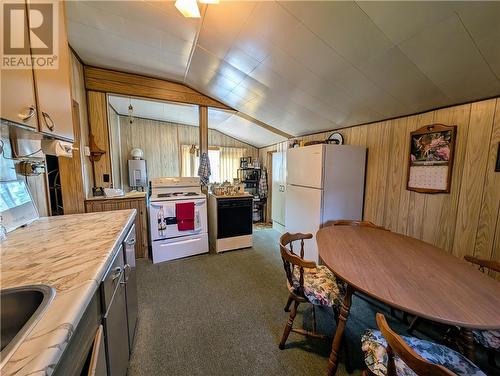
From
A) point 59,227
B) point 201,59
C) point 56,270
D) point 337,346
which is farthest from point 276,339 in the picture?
point 201,59

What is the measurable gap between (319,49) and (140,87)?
2576mm

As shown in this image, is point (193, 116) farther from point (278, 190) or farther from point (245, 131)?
point (278, 190)

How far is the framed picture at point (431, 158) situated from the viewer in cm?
186

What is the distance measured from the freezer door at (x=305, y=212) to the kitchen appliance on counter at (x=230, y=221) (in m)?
0.65

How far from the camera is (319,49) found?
1655 mm

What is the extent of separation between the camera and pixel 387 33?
1355 mm

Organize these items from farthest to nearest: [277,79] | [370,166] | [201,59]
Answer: [370,166], [201,59], [277,79]

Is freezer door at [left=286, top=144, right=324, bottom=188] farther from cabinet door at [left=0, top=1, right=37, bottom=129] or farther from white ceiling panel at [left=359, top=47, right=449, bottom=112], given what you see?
cabinet door at [left=0, top=1, right=37, bottom=129]

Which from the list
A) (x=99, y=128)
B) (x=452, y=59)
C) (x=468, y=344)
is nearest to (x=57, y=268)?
(x=468, y=344)

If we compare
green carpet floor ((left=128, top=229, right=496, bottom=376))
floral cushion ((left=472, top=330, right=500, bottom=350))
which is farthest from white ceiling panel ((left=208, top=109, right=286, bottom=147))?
floral cushion ((left=472, top=330, right=500, bottom=350))

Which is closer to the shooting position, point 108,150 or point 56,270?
point 56,270

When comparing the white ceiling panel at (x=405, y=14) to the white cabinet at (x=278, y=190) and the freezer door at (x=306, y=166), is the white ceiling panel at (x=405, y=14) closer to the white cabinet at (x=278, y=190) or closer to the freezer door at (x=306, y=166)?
the freezer door at (x=306, y=166)

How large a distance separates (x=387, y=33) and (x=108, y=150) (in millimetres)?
3345

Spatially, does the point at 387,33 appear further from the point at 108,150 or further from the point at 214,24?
the point at 108,150
